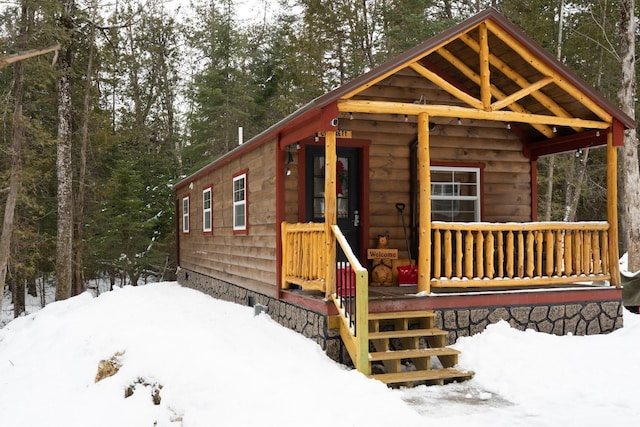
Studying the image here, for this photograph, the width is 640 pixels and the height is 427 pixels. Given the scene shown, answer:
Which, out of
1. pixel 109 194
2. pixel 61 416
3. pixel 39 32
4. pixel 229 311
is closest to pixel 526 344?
pixel 229 311

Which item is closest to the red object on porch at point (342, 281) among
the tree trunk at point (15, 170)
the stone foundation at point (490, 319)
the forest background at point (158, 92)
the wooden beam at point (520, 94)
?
the stone foundation at point (490, 319)

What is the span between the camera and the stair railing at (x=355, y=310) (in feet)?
18.6

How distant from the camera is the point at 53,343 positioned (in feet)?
30.7

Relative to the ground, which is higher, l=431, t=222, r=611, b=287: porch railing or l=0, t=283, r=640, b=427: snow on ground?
l=431, t=222, r=611, b=287: porch railing

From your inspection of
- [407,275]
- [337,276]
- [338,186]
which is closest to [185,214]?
[338,186]

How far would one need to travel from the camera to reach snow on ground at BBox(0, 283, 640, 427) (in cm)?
487

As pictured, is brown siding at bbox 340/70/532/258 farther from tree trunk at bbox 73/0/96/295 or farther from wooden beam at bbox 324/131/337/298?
tree trunk at bbox 73/0/96/295

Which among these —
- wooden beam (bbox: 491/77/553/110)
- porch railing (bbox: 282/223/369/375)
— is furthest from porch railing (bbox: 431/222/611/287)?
wooden beam (bbox: 491/77/553/110)

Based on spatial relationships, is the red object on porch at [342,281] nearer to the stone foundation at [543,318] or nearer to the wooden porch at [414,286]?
the wooden porch at [414,286]

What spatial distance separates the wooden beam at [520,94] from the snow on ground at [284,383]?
271cm

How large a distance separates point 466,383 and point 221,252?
22.5 feet

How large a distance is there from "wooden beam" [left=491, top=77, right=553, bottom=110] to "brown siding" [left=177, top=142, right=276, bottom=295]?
3.06m

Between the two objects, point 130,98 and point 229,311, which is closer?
point 229,311

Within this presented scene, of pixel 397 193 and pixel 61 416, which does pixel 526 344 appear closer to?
pixel 397 193
